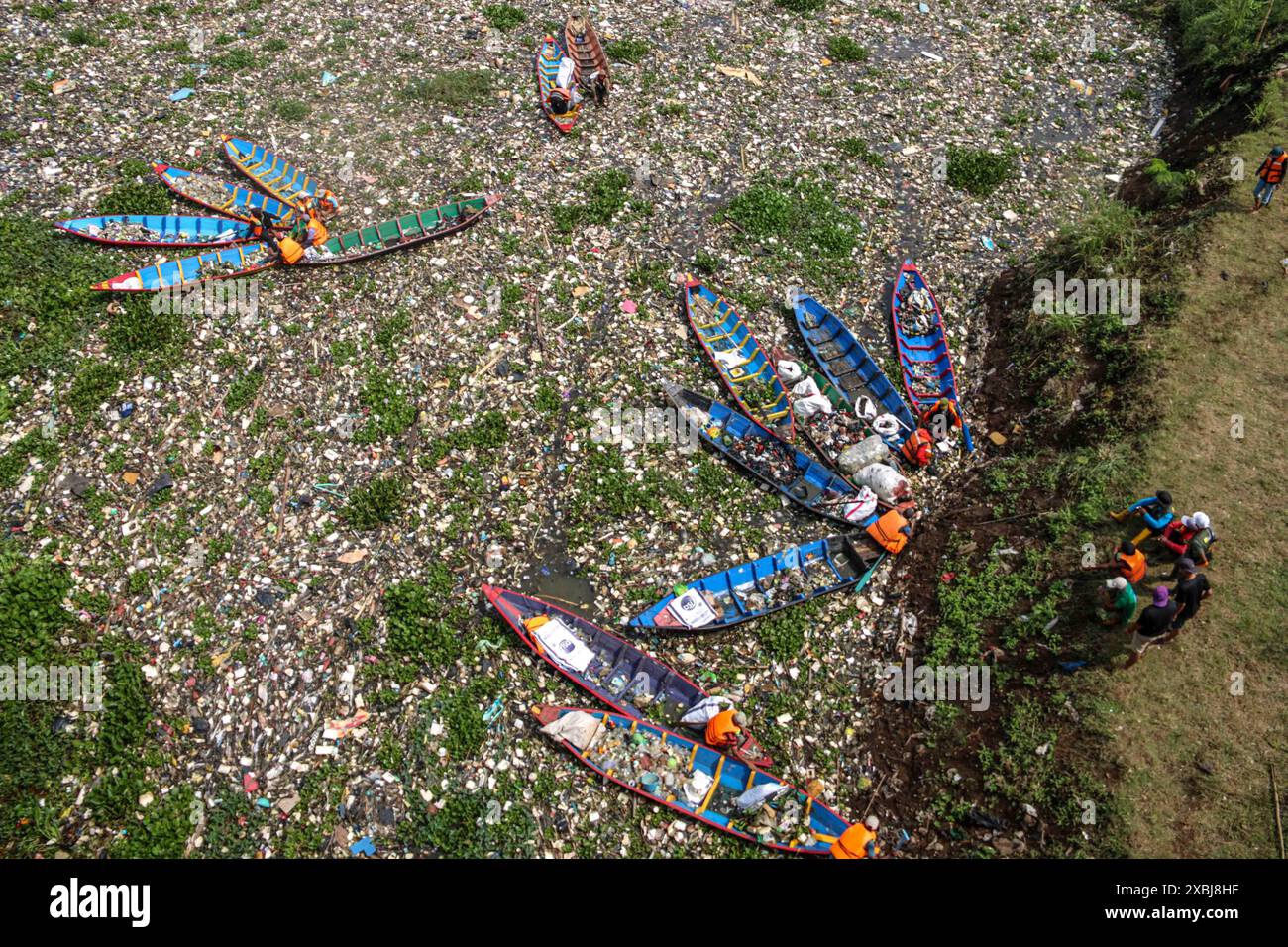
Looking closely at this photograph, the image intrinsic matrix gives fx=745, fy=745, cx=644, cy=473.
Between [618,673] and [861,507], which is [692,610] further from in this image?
[861,507]

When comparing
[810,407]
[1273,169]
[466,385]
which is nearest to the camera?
[810,407]

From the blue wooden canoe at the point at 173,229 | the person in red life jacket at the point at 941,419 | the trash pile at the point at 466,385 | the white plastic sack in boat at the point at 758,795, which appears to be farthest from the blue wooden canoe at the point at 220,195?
the white plastic sack in boat at the point at 758,795

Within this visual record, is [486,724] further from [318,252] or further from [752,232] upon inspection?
[752,232]

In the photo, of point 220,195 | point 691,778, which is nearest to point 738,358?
point 691,778

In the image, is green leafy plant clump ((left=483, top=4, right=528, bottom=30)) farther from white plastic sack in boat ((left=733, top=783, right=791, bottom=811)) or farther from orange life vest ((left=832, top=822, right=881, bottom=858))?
orange life vest ((left=832, top=822, right=881, bottom=858))

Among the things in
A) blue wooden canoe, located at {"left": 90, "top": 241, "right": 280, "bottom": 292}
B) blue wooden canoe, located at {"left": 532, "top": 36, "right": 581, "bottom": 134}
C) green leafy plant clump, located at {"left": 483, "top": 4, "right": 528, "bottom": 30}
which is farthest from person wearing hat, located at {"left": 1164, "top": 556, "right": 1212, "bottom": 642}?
green leafy plant clump, located at {"left": 483, "top": 4, "right": 528, "bottom": 30}

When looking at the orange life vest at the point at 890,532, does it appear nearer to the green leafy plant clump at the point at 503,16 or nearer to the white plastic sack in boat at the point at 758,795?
the white plastic sack in boat at the point at 758,795
